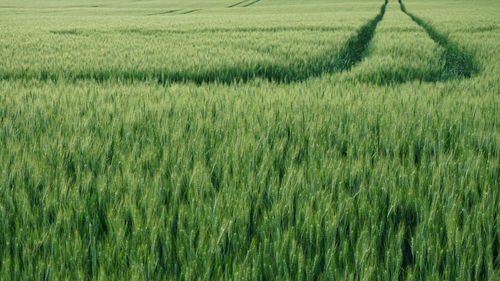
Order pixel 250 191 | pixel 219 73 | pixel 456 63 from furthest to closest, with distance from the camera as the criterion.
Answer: pixel 456 63 < pixel 219 73 < pixel 250 191

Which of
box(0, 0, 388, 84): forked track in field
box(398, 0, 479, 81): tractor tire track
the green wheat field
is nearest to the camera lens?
the green wheat field

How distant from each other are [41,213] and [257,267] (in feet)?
2.58

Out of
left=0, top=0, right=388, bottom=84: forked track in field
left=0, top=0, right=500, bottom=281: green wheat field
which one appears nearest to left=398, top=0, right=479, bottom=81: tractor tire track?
left=0, top=0, right=388, bottom=84: forked track in field

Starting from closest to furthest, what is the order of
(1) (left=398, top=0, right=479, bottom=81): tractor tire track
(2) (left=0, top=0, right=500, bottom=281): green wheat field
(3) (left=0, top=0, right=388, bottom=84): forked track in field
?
(2) (left=0, top=0, right=500, bottom=281): green wheat field, (3) (left=0, top=0, right=388, bottom=84): forked track in field, (1) (left=398, top=0, right=479, bottom=81): tractor tire track

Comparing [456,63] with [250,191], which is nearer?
[250,191]

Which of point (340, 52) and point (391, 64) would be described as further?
point (340, 52)

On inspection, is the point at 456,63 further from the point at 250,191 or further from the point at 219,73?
the point at 250,191

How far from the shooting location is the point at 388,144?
1.89 m

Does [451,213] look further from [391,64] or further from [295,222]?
[391,64]

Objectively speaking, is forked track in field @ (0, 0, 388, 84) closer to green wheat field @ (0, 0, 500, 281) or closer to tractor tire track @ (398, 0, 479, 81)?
tractor tire track @ (398, 0, 479, 81)

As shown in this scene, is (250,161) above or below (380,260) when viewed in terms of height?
above

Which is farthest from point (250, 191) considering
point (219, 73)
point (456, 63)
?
point (456, 63)

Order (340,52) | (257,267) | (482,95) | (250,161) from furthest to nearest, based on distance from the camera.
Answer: (340,52) → (482,95) → (250,161) → (257,267)

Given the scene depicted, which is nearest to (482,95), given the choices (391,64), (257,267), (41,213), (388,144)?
(388,144)
